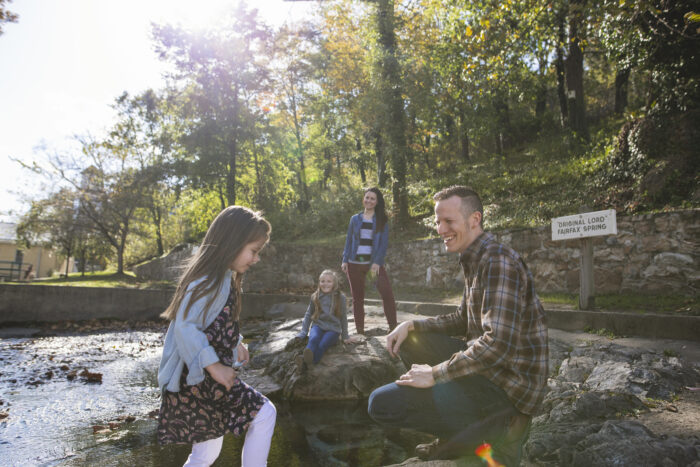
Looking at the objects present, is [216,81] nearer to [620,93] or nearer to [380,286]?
[380,286]

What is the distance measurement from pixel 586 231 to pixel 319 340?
455cm

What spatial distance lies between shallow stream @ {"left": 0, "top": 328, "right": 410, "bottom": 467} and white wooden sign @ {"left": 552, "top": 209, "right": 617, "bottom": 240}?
447 cm

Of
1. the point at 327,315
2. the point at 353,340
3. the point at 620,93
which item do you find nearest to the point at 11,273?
the point at 327,315

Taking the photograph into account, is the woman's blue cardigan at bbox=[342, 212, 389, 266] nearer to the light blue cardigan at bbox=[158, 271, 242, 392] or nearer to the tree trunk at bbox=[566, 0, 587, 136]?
the light blue cardigan at bbox=[158, 271, 242, 392]

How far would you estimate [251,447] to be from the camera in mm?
2281

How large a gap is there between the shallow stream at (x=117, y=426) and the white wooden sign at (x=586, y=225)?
4475 mm

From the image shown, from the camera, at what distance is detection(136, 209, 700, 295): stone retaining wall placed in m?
7.50

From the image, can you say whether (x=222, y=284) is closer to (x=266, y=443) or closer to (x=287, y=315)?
(x=266, y=443)

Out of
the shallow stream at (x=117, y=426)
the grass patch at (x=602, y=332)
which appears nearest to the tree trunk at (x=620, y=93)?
the grass patch at (x=602, y=332)

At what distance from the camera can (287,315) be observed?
455 inches

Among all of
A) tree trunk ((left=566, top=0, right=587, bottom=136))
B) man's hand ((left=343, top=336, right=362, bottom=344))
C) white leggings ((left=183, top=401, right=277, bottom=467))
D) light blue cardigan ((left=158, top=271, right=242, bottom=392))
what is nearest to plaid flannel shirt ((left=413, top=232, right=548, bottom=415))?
white leggings ((left=183, top=401, right=277, bottom=467))

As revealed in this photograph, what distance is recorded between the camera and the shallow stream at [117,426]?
339 cm

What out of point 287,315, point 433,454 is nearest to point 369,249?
point 433,454

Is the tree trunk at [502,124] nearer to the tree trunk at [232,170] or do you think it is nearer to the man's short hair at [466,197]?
the tree trunk at [232,170]
